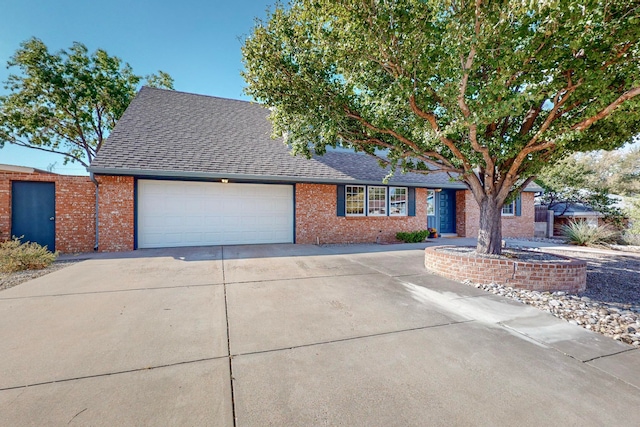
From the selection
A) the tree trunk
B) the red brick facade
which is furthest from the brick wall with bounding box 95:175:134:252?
the tree trunk

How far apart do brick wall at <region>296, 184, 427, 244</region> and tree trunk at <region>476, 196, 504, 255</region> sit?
5.23 m

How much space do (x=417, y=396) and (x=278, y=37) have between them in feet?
21.8

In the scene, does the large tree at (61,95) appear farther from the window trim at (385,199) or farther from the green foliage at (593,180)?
the green foliage at (593,180)

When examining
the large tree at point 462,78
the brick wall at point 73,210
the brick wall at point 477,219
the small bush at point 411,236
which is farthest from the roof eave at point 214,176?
the brick wall at point 477,219

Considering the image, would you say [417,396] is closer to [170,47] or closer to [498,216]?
[498,216]

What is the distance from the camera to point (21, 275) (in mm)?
5559

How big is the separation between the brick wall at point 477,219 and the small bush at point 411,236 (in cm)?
280

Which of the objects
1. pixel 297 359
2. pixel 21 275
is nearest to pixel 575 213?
pixel 297 359

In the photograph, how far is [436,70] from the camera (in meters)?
4.80

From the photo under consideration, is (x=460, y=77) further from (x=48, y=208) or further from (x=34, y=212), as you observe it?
(x=34, y=212)

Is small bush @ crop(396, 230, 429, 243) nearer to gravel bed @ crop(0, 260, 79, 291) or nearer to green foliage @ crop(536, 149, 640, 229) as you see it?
green foliage @ crop(536, 149, 640, 229)

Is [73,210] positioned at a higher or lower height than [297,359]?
higher

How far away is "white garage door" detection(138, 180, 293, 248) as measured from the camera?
28.6 ft

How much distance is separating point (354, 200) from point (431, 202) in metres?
4.21
